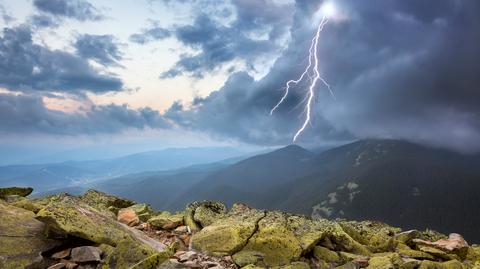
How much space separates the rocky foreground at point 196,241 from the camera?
1438 centimetres

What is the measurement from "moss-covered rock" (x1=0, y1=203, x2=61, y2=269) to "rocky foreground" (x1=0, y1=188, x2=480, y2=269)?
3cm

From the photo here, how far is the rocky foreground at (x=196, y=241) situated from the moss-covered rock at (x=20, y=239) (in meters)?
0.03

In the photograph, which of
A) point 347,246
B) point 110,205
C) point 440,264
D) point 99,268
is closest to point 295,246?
point 347,246

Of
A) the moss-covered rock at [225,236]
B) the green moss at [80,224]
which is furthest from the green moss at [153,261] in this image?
the moss-covered rock at [225,236]

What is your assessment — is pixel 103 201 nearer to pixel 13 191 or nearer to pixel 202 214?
pixel 13 191

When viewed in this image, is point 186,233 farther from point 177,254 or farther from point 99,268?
point 99,268

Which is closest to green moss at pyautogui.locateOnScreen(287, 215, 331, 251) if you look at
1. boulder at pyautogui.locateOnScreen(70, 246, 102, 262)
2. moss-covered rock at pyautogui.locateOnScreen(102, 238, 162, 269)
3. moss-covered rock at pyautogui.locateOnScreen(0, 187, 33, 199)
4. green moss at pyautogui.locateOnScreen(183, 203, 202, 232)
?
green moss at pyautogui.locateOnScreen(183, 203, 202, 232)

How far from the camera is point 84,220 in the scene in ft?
53.4

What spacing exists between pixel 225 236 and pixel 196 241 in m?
1.44

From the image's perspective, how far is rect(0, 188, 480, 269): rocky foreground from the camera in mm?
14375

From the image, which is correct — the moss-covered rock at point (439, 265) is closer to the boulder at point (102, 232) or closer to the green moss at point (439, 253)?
the green moss at point (439, 253)

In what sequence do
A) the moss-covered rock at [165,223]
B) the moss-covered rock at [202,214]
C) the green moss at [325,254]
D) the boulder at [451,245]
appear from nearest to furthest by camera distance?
the green moss at [325,254] < the moss-covered rock at [165,223] < the moss-covered rock at [202,214] < the boulder at [451,245]

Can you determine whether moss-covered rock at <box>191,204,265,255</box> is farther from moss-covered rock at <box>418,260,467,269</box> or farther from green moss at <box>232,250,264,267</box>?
moss-covered rock at <box>418,260,467,269</box>

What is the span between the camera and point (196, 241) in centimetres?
1762
